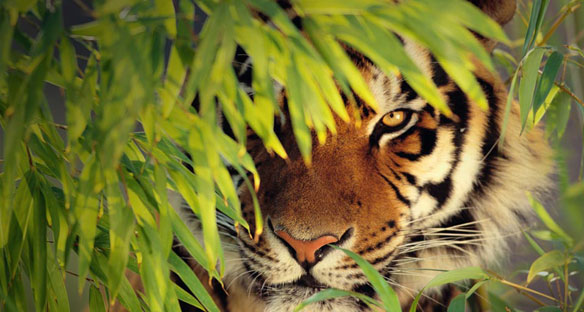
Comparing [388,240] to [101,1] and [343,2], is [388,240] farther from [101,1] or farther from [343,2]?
[101,1]

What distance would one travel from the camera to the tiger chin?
3.43ft

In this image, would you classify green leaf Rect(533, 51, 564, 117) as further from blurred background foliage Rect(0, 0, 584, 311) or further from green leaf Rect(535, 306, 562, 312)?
green leaf Rect(535, 306, 562, 312)

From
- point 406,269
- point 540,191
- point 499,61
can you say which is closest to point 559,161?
point 540,191

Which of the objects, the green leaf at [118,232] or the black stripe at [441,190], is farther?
the black stripe at [441,190]

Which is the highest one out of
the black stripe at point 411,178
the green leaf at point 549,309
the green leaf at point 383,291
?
the black stripe at point 411,178

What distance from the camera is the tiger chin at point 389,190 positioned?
1045 mm

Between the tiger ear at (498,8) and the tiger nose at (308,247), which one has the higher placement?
the tiger ear at (498,8)

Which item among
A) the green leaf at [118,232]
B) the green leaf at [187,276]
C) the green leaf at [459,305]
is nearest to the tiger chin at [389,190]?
the green leaf at [459,305]

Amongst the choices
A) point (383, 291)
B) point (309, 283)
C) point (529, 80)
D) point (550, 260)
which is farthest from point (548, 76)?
point (309, 283)

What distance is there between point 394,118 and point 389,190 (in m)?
0.13

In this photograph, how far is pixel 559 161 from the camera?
3.76ft

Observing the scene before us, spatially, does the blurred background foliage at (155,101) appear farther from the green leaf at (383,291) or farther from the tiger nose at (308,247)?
the tiger nose at (308,247)

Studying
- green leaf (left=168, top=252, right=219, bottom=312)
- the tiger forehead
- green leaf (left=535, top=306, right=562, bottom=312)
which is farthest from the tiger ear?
green leaf (left=168, top=252, right=219, bottom=312)

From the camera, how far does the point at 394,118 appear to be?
106 centimetres
